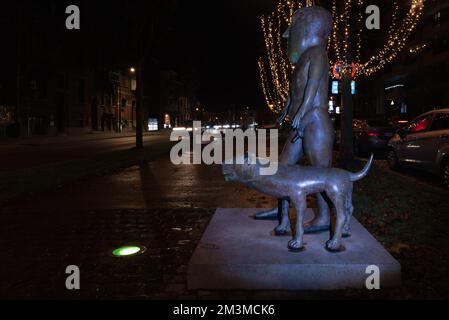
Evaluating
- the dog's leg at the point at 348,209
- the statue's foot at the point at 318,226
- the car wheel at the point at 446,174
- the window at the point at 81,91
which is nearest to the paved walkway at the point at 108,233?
the statue's foot at the point at 318,226

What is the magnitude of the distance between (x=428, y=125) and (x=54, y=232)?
9137 millimetres

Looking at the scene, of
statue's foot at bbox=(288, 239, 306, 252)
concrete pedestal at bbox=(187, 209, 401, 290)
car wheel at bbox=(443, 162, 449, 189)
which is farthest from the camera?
car wheel at bbox=(443, 162, 449, 189)

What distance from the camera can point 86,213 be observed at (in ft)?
24.7

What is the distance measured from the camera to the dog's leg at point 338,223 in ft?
14.0

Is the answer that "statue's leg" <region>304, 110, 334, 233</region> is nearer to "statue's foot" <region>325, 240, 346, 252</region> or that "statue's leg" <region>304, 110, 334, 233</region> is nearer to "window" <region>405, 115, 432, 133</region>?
"statue's foot" <region>325, 240, 346, 252</region>

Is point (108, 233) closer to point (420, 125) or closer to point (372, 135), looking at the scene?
point (420, 125)

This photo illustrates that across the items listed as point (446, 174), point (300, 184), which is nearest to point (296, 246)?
point (300, 184)

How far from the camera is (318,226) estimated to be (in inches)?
199

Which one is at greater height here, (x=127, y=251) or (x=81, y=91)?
(x=81, y=91)

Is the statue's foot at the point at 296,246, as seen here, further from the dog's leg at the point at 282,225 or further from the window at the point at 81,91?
the window at the point at 81,91

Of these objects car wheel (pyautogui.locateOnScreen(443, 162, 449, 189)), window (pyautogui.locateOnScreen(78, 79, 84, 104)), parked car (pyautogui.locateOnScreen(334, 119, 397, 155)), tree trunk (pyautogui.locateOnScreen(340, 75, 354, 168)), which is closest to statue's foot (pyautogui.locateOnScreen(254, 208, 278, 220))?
car wheel (pyautogui.locateOnScreen(443, 162, 449, 189))

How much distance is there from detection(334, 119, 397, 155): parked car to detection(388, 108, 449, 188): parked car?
4.54 meters

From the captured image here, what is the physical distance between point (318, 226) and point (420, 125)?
7.55 meters

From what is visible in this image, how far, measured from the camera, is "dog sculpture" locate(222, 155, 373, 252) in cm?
425
